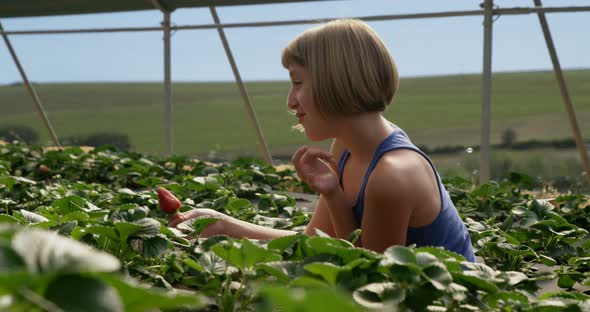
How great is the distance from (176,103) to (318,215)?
58.5 ft

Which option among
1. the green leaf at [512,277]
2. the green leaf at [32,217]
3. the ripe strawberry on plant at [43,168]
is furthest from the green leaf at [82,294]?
the ripe strawberry on plant at [43,168]

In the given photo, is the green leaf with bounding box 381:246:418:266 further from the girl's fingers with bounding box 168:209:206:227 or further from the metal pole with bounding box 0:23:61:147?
the metal pole with bounding box 0:23:61:147

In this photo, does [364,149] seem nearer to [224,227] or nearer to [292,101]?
[292,101]

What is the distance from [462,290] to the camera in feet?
4.00

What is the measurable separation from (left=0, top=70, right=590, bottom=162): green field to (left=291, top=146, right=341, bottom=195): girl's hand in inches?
200

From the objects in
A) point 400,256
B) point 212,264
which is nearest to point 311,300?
point 400,256

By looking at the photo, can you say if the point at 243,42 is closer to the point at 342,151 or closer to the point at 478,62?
the point at 478,62

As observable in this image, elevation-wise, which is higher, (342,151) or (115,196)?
(342,151)

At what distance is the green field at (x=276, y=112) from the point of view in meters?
9.12

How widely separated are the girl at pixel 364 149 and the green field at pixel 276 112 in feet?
16.0

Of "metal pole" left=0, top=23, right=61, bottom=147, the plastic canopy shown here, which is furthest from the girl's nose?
"metal pole" left=0, top=23, right=61, bottom=147

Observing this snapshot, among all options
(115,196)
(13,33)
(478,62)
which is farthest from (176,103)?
(115,196)

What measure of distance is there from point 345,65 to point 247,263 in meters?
0.70

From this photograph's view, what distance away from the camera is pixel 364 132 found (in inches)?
76.8
